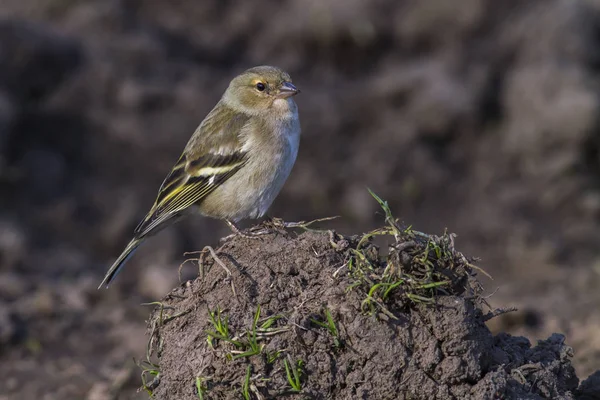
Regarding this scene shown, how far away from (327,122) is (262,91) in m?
4.94

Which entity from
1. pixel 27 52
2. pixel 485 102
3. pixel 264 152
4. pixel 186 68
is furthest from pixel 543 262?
pixel 27 52

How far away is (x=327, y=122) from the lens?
39.1 feet

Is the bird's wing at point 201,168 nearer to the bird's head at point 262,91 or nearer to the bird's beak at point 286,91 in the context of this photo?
the bird's head at point 262,91

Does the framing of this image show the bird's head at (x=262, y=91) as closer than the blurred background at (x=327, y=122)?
Yes

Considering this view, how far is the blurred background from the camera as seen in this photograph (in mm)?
10406

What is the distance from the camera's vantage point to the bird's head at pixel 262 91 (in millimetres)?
6914

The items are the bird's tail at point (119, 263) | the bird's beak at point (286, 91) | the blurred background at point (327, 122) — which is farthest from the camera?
the blurred background at point (327, 122)

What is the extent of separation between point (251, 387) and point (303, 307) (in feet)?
1.64

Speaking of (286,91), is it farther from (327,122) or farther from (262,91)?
(327,122)

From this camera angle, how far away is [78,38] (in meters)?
12.3

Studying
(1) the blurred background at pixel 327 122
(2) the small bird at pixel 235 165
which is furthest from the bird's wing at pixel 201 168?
(1) the blurred background at pixel 327 122

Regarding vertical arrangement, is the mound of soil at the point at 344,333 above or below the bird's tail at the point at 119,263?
below

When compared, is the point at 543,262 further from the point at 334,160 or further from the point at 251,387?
the point at 251,387

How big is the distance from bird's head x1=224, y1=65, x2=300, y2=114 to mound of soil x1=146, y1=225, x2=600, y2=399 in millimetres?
2454
